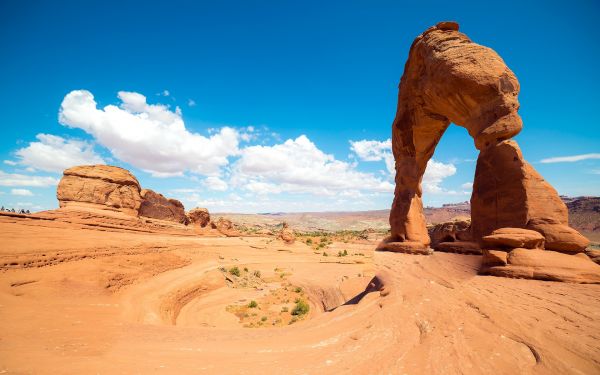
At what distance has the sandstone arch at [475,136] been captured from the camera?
7.87 meters

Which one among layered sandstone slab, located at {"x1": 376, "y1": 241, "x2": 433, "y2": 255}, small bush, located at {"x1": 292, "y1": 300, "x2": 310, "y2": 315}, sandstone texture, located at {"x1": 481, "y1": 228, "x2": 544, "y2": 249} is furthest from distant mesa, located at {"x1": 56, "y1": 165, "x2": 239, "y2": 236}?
sandstone texture, located at {"x1": 481, "y1": 228, "x2": 544, "y2": 249}

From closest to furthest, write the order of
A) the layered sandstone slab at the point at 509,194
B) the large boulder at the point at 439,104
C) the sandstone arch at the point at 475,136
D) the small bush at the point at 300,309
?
the layered sandstone slab at the point at 509,194 → the sandstone arch at the point at 475,136 → the large boulder at the point at 439,104 → the small bush at the point at 300,309

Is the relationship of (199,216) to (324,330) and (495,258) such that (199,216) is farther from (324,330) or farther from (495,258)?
(495,258)

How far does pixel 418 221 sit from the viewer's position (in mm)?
15195

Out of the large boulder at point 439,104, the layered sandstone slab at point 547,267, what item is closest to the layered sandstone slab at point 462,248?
the layered sandstone slab at point 547,267

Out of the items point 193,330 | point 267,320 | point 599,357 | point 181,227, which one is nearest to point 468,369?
point 599,357

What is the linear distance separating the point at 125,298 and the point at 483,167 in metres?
14.3

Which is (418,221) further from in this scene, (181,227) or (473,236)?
(181,227)

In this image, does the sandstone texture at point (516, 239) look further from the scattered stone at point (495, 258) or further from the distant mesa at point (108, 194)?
the distant mesa at point (108, 194)

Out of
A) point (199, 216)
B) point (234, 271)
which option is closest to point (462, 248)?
point (234, 271)

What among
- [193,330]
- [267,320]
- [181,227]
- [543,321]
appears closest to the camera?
[543,321]

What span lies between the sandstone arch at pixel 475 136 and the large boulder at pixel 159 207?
29808 mm

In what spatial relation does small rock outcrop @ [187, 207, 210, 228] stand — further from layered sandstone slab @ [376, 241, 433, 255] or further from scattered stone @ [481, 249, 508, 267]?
scattered stone @ [481, 249, 508, 267]

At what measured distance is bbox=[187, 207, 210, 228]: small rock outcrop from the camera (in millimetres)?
40938
